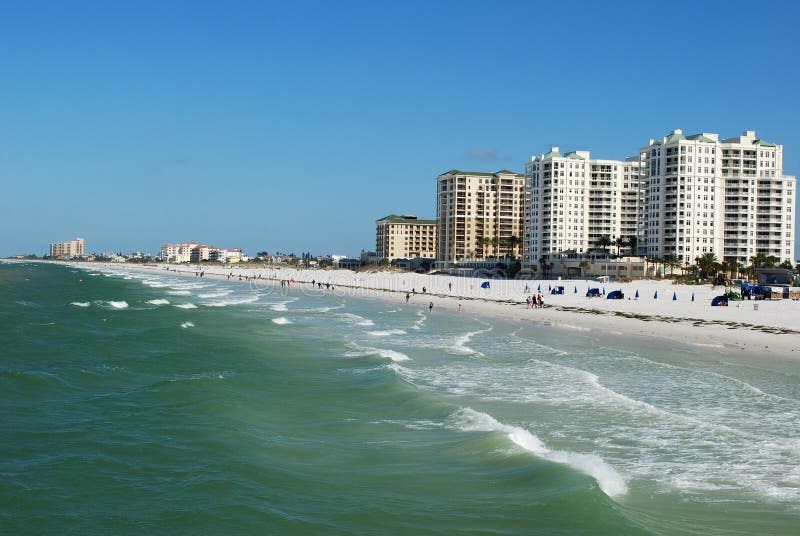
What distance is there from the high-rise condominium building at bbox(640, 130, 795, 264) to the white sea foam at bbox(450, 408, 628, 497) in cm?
10452

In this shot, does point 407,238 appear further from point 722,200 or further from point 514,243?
point 722,200

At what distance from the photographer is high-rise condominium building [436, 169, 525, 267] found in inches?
6516

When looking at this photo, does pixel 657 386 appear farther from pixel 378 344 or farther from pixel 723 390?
pixel 378 344

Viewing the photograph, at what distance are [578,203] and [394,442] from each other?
4725 inches

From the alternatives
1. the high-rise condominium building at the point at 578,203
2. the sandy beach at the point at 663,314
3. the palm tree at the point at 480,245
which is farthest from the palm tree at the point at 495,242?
the sandy beach at the point at 663,314

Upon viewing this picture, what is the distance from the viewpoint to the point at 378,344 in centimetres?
3525

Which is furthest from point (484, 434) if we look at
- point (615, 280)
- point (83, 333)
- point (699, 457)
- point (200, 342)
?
point (615, 280)

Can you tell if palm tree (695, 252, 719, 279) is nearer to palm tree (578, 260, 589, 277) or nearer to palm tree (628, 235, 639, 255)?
palm tree (578, 260, 589, 277)

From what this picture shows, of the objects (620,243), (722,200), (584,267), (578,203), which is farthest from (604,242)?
(722,200)

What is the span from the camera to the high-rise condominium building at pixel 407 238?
Result: 191000mm

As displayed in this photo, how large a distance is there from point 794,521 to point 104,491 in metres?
11.4

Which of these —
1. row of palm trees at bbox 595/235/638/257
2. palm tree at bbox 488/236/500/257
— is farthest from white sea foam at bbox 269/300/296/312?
palm tree at bbox 488/236/500/257

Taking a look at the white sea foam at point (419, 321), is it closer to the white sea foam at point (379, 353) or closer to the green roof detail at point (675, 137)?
the white sea foam at point (379, 353)

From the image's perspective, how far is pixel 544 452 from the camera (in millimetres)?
15188
